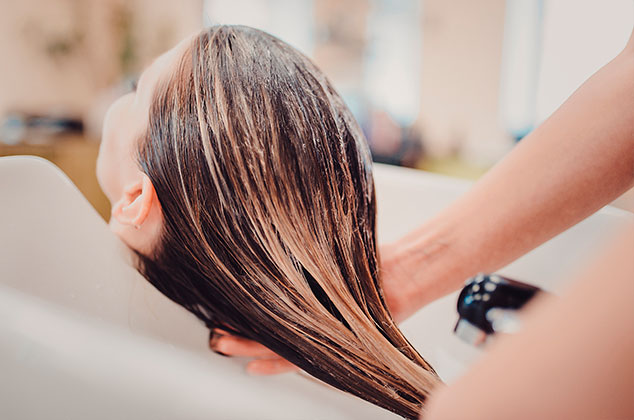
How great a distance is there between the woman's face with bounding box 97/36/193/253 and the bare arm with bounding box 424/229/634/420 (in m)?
0.33

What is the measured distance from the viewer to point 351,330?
47 cm

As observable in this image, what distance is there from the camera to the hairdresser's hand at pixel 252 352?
0.53 metres

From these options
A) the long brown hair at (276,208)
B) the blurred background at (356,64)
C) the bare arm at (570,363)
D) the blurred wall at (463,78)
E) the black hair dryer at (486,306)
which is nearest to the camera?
the bare arm at (570,363)

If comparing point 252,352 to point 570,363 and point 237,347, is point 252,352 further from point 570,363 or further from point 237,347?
point 570,363

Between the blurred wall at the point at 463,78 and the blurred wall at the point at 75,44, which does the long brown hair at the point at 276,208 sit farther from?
the blurred wall at the point at 463,78

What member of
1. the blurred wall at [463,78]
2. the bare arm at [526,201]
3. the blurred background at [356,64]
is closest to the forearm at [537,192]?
the bare arm at [526,201]

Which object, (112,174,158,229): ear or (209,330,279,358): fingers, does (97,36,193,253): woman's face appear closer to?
(112,174,158,229): ear

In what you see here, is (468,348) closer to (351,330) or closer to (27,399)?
(351,330)

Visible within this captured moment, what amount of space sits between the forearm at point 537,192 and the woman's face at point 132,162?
1.00ft

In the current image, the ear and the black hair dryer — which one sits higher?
the ear

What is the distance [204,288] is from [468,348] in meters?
0.45

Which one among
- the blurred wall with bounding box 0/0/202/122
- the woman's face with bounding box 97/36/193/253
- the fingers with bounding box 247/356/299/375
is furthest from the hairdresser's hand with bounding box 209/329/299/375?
the blurred wall with bounding box 0/0/202/122

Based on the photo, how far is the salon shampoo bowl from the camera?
264mm

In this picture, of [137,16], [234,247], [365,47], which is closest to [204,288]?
[234,247]
